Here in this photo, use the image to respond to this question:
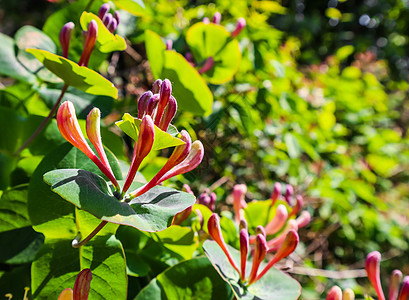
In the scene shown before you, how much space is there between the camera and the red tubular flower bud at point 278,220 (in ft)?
1.72

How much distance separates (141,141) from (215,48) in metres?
0.49

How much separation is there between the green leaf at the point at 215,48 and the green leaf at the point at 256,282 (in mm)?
398

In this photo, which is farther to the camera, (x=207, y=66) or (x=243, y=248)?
(x=207, y=66)

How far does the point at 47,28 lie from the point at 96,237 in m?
0.40

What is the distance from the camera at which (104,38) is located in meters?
0.47

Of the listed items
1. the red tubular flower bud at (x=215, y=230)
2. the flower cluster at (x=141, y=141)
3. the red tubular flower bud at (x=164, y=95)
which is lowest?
the red tubular flower bud at (x=215, y=230)

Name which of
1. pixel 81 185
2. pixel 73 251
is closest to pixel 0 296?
pixel 73 251

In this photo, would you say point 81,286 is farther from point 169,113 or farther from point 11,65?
point 11,65

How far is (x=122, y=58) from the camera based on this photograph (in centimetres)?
131

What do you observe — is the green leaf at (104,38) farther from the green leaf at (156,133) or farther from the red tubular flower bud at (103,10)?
the green leaf at (156,133)

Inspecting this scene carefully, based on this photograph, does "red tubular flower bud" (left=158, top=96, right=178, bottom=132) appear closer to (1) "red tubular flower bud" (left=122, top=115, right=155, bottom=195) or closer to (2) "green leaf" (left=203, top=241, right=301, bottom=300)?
(1) "red tubular flower bud" (left=122, top=115, right=155, bottom=195)

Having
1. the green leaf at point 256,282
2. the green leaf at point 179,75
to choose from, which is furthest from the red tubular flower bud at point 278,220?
the green leaf at point 179,75

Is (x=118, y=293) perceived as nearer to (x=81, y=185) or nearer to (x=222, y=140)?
(x=81, y=185)

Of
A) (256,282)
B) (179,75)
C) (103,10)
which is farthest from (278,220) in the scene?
(103,10)
